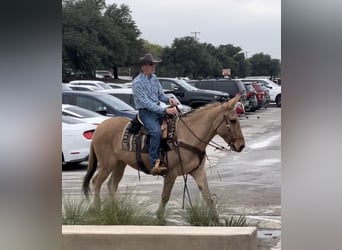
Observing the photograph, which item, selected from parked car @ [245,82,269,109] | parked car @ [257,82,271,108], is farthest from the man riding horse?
parked car @ [257,82,271,108]

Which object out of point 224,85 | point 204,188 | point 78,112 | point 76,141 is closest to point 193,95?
point 224,85

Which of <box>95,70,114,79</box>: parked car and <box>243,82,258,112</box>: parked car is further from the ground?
<box>95,70,114,79</box>: parked car

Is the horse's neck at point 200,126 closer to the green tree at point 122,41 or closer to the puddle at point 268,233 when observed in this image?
the puddle at point 268,233

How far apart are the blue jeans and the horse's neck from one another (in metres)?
0.34

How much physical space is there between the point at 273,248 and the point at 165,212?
48.0 inches

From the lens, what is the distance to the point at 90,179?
8570 mm

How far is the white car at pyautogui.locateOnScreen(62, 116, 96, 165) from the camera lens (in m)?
12.7

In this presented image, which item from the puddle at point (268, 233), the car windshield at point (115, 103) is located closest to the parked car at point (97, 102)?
the car windshield at point (115, 103)

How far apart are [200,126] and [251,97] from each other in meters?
20.5

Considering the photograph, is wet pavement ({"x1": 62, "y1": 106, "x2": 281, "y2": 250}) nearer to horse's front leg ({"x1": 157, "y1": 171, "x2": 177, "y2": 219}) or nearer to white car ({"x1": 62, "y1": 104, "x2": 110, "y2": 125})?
horse's front leg ({"x1": 157, "y1": 171, "x2": 177, "y2": 219})

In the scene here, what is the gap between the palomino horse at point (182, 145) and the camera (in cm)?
795
